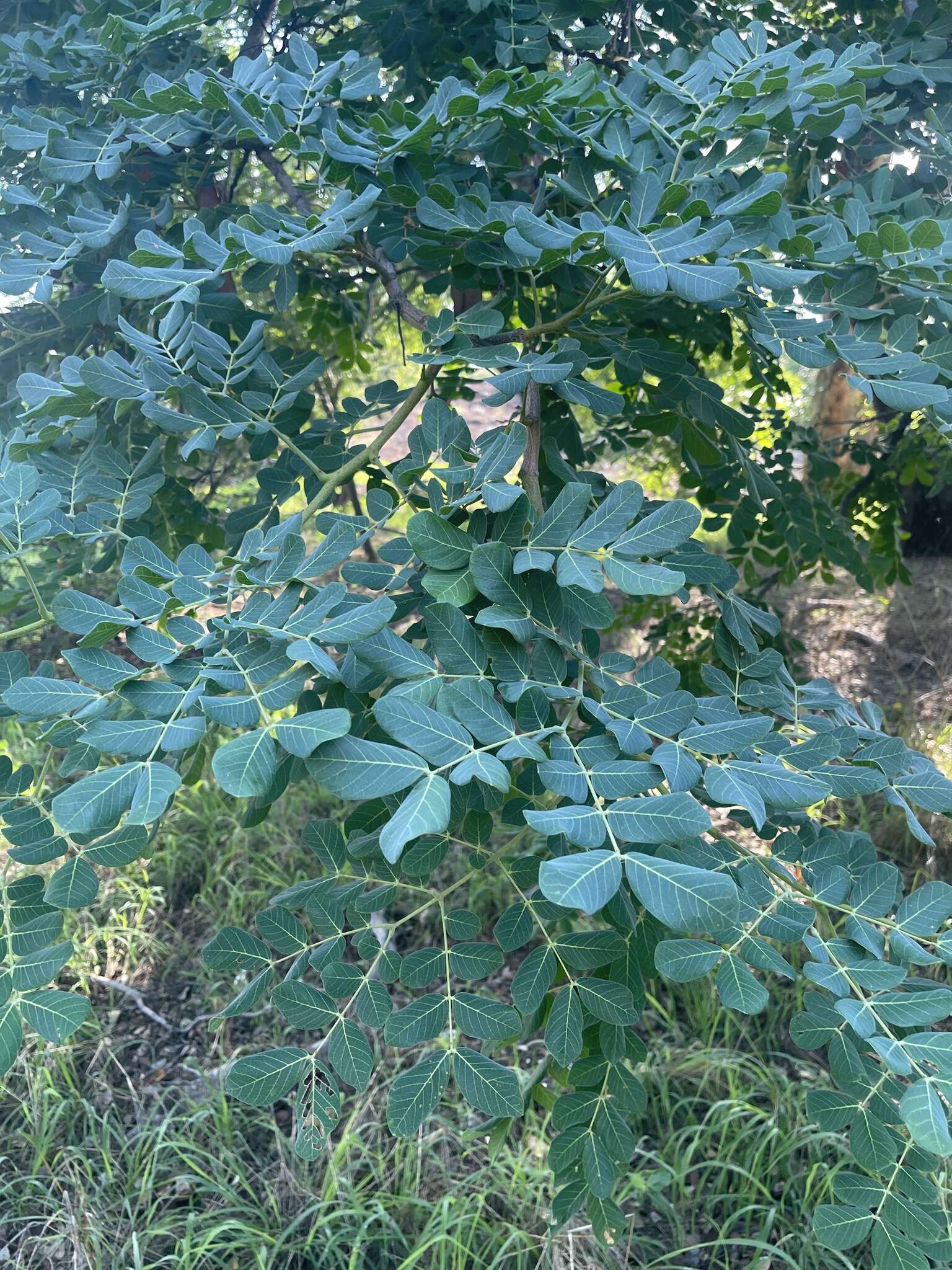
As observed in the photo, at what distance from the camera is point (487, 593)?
0.84 meters

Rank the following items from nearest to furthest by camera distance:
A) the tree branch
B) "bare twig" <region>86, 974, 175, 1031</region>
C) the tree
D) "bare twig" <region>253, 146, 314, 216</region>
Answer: the tree
the tree branch
"bare twig" <region>253, 146, 314, 216</region>
"bare twig" <region>86, 974, 175, 1031</region>

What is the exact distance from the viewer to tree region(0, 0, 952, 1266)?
2.43 feet

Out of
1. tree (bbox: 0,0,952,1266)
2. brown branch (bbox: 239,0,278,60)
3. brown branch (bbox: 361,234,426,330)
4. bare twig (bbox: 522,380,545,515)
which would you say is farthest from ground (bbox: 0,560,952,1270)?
brown branch (bbox: 239,0,278,60)

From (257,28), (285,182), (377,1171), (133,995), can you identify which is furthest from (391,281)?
(133,995)

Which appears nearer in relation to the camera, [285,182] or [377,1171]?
[285,182]

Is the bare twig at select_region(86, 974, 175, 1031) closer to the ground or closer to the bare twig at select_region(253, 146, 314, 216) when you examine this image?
the ground

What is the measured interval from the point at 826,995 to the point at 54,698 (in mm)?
743

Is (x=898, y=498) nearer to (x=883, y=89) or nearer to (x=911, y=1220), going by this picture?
(x=883, y=89)

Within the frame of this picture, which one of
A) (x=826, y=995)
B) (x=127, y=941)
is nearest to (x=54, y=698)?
(x=826, y=995)

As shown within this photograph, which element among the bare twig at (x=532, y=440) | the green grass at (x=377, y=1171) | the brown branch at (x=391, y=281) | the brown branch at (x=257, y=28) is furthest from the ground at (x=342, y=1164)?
the brown branch at (x=257, y=28)

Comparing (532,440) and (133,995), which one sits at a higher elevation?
(532,440)

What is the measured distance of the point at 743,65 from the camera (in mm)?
1037

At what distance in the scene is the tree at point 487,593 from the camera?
0.74 meters

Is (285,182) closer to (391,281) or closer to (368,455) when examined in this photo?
(391,281)
